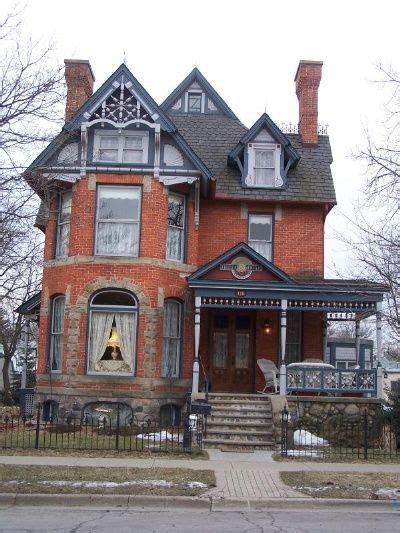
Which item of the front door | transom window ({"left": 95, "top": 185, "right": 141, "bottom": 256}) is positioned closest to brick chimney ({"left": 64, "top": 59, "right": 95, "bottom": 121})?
transom window ({"left": 95, "top": 185, "right": 141, "bottom": 256})

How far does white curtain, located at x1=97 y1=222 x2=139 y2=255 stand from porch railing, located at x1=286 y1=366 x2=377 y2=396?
5.43m

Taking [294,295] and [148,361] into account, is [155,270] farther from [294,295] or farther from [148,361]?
[294,295]

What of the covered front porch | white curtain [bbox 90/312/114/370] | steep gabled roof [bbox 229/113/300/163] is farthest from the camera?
steep gabled roof [bbox 229/113/300/163]

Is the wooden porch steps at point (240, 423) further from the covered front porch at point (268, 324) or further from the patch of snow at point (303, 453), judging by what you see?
the patch of snow at point (303, 453)

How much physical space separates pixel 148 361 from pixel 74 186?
5.28 m

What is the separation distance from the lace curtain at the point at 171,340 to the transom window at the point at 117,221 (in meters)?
1.96

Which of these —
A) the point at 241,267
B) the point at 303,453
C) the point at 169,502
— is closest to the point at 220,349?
the point at 241,267

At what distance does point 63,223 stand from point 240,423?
7734mm

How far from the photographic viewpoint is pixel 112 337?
18734 mm

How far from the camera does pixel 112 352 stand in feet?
61.4

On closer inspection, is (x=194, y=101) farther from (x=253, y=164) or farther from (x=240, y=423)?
(x=240, y=423)

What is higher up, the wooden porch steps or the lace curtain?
the lace curtain

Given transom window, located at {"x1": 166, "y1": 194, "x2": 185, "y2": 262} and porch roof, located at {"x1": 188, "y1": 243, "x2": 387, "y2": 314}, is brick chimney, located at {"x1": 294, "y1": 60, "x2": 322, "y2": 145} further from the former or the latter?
porch roof, located at {"x1": 188, "y1": 243, "x2": 387, "y2": 314}

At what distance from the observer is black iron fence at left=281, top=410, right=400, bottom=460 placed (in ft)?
47.2
